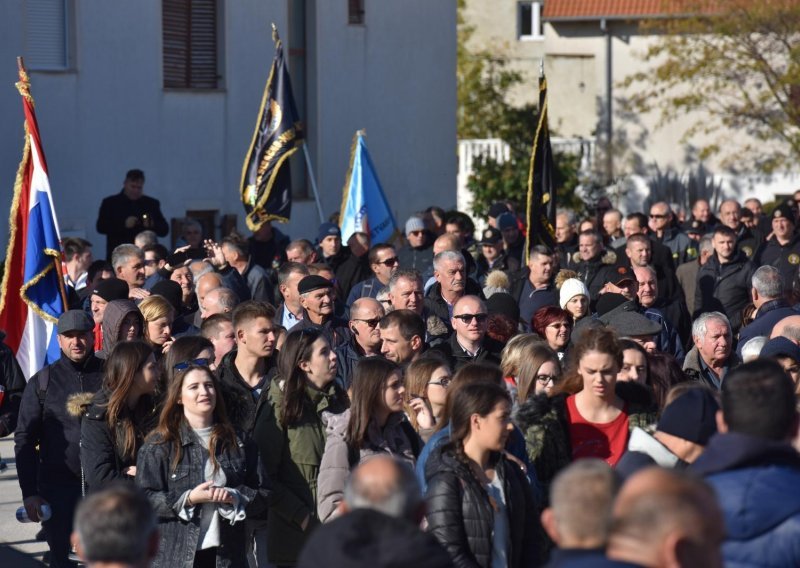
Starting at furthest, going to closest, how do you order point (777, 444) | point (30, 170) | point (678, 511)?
1. point (30, 170)
2. point (777, 444)
3. point (678, 511)

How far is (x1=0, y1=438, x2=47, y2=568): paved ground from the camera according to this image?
31.2ft

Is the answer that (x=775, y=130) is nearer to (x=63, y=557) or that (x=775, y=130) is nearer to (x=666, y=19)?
(x=666, y=19)

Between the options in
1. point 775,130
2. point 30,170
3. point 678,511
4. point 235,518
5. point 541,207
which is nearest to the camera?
point 678,511

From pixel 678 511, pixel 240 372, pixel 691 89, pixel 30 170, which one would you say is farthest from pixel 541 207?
pixel 691 89

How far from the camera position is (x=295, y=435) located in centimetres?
739

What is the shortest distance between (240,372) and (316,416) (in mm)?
1164

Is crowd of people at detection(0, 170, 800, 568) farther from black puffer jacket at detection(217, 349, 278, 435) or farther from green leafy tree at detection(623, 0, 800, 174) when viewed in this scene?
green leafy tree at detection(623, 0, 800, 174)

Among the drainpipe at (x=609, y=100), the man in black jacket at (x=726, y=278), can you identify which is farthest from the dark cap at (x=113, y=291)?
the drainpipe at (x=609, y=100)

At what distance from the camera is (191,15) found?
70.8 ft

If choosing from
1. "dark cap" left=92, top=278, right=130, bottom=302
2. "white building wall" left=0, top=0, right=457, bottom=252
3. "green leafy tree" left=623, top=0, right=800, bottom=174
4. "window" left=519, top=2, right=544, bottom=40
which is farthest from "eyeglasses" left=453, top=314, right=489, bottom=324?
"window" left=519, top=2, right=544, bottom=40

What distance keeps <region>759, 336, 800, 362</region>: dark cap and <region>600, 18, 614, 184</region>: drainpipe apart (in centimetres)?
3256

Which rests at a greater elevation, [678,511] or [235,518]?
[678,511]

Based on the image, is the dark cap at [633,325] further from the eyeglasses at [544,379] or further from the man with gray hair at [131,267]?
the man with gray hair at [131,267]

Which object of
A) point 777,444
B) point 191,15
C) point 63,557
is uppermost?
point 191,15
